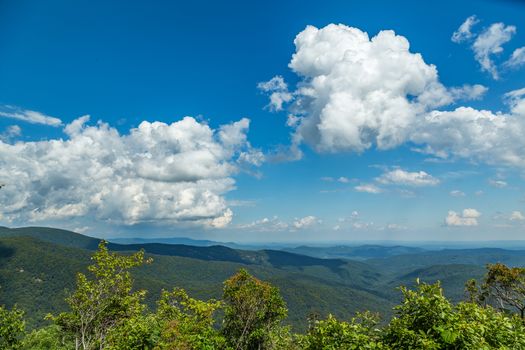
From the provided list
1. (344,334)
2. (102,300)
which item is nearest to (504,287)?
(344,334)

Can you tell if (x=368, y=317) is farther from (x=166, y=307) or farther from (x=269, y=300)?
(x=166, y=307)

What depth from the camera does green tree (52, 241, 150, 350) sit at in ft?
68.4

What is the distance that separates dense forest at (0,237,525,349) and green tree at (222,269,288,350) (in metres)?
0.07

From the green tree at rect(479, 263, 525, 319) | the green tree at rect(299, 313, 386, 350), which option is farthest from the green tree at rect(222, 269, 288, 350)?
the green tree at rect(479, 263, 525, 319)

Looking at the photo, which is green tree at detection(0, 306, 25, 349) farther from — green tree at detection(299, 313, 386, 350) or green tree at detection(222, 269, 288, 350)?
green tree at detection(299, 313, 386, 350)

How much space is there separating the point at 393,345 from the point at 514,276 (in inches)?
1933

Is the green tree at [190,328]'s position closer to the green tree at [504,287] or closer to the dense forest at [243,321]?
the dense forest at [243,321]

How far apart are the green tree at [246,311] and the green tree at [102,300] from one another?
656 centimetres

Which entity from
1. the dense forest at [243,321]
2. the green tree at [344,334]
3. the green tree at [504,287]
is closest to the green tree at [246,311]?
the dense forest at [243,321]

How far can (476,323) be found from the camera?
9227 millimetres

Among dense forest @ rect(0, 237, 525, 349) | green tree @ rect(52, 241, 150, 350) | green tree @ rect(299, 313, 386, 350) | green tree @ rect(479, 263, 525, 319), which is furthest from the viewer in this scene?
green tree @ rect(479, 263, 525, 319)

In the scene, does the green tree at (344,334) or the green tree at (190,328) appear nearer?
the green tree at (344,334)

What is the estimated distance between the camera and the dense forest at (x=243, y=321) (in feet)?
31.4

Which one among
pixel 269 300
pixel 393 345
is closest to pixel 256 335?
pixel 269 300
